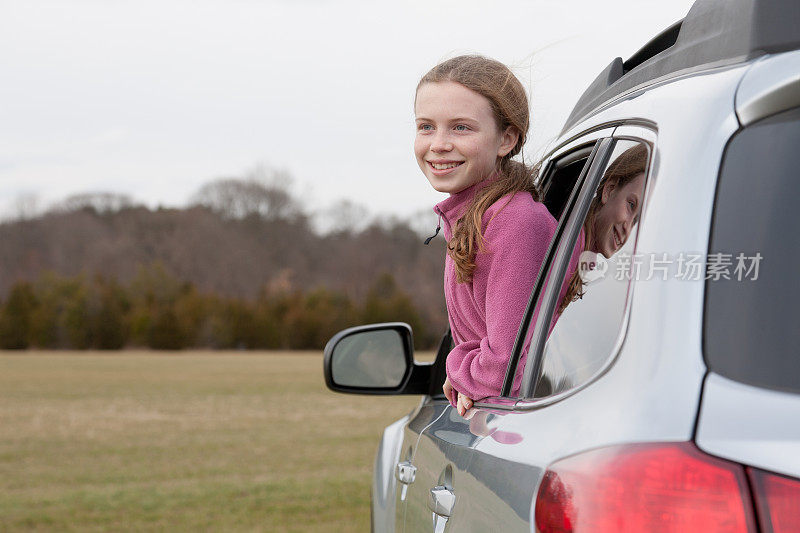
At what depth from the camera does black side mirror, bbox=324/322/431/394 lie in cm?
300

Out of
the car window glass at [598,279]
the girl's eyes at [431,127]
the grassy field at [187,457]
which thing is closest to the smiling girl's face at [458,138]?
the girl's eyes at [431,127]

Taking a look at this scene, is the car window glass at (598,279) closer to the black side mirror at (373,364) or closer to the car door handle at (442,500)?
the car door handle at (442,500)

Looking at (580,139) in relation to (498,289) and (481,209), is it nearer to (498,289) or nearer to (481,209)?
(481,209)

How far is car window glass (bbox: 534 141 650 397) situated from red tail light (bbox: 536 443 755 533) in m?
0.25

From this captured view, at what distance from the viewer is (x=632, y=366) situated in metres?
1.20

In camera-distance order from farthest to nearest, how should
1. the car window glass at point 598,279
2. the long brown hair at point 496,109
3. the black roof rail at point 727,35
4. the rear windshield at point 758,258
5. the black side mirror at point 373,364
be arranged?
the black side mirror at point 373,364 → the long brown hair at point 496,109 → the car window glass at point 598,279 → the black roof rail at point 727,35 → the rear windshield at point 758,258

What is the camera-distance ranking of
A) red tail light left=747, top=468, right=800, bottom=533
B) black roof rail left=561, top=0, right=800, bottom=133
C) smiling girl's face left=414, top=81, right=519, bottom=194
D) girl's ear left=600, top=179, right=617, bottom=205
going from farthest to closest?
1. smiling girl's face left=414, top=81, right=519, bottom=194
2. girl's ear left=600, top=179, right=617, bottom=205
3. black roof rail left=561, top=0, right=800, bottom=133
4. red tail light left=747, top=468, right=800, bottom=533

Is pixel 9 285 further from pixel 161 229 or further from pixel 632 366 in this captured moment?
pixel 632 366

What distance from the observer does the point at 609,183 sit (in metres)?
1.68

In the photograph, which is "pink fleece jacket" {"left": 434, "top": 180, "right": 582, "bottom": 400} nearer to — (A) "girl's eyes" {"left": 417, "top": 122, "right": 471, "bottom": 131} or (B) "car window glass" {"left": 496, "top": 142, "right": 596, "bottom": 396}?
(B) "car window glass" {"left": 496, "top": 142, "right": 596, "bottom": 396}

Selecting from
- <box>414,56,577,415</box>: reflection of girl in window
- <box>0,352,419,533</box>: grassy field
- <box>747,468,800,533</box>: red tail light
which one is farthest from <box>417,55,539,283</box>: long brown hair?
<box>0,352,419,533</box>: grassy field

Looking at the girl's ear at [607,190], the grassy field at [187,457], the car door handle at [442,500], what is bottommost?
the grassy field at [187,457]

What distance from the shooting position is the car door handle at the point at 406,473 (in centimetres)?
242

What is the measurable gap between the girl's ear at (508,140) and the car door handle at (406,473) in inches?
31.3
